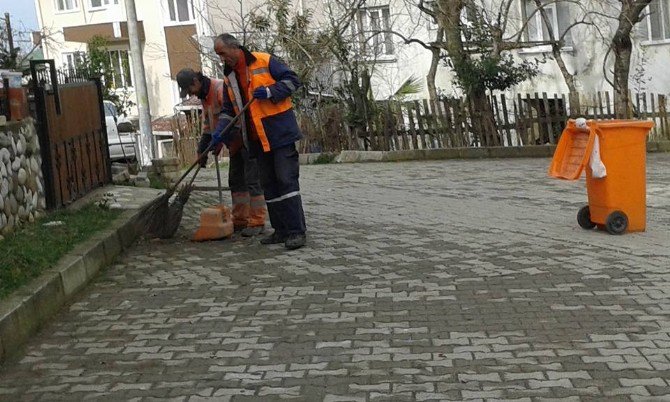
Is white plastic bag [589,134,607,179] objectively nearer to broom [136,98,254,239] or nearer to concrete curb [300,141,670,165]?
broom [136,98,254,239]

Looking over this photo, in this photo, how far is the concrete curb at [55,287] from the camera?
5.73m

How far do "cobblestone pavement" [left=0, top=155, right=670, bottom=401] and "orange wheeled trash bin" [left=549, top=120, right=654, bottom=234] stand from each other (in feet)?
0.73

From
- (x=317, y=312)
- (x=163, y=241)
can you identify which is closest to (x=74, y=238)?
(x=163, y=241)

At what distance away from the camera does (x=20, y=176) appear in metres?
8.27

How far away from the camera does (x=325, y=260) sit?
8023 millimetres

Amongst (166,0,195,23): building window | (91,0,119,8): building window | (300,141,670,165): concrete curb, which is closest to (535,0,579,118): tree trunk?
(300,141,670,165): concrete curb

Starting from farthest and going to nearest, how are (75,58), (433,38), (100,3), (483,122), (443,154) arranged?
(100,3)
(75,58)
(433,38)
(483,122)
(443,154)

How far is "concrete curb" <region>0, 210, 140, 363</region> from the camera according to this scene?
18.8 feet

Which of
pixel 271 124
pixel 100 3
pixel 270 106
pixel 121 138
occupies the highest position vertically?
pixel 100 3

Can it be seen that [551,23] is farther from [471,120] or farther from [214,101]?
[214,101]

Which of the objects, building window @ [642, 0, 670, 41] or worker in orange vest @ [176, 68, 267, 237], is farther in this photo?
building window @ [642, 0, 670, 41]

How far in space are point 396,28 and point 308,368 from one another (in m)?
23.1

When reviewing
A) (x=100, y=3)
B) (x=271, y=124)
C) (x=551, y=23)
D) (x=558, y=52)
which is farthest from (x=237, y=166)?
(x=100, y=3)

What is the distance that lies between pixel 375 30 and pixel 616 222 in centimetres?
1594
